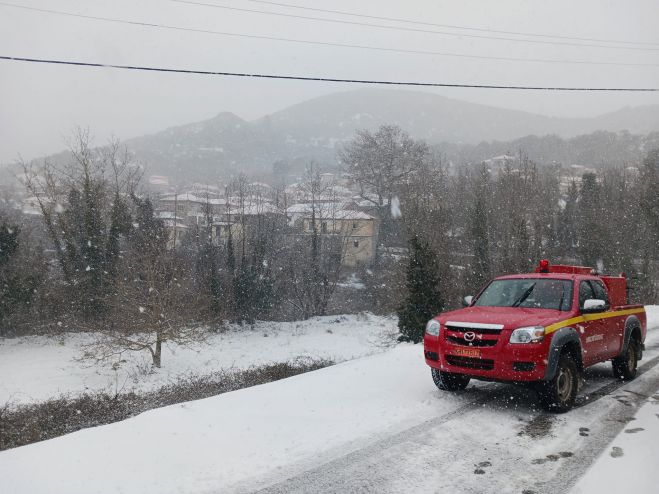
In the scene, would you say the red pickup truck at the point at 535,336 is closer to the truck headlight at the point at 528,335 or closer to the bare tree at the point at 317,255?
the truck headlight at the point at 528,335

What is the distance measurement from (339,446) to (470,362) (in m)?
2.31

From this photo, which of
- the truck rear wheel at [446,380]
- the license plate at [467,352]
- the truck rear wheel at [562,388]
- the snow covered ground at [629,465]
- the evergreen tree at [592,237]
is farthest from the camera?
the evergreen tree at [592,237]

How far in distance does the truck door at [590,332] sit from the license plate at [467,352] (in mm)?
1754

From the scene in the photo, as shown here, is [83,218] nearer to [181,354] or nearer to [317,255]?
[181,354]

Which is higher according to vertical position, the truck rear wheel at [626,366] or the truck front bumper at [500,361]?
the truck front bumper at [500,361]

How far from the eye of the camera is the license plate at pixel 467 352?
261 inches

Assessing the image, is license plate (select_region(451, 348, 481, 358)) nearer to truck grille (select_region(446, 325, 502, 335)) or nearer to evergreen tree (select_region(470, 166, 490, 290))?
truck grille (select_region(446, 325, 502, 335))

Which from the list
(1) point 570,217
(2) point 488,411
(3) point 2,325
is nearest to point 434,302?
(2) point 488,411

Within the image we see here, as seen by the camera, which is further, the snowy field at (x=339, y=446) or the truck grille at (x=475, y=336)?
the truck grille at (x=475, y=336)

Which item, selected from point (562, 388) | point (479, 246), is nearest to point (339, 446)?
point (562, 388)

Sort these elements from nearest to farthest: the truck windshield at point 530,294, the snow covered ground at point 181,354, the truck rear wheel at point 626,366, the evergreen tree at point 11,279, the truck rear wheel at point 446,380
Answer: the truck windshield at point 530,294 < the truck rear wheel at point 446,380 < the truck rear wheel at point 626,366 < the snow covered ground at point 181,354 < the evergreen tree at point 11,279

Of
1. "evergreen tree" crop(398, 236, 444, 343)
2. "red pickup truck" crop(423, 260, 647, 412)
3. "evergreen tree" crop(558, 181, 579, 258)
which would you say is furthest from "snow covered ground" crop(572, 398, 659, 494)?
"evergreen tree" crop(558, 181, 579, 258)

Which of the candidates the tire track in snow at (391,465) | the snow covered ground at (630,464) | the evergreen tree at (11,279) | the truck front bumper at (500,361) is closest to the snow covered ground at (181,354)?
the evergreen tree at (11,279)

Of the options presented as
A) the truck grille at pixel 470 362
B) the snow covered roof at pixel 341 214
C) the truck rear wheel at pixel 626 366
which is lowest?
the truck rear wheel at pixel 626 366
